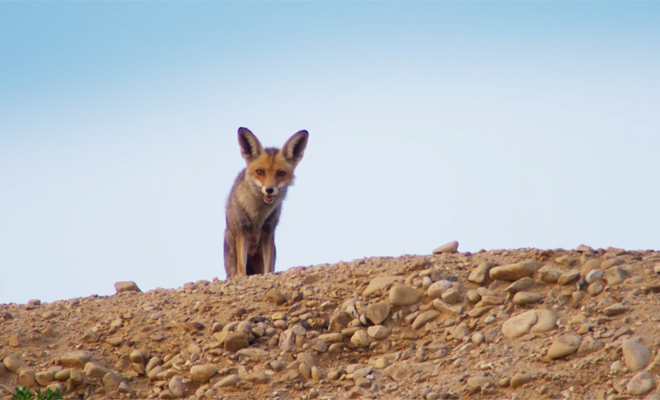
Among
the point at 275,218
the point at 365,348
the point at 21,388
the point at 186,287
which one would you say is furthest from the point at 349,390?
the point at 275,218

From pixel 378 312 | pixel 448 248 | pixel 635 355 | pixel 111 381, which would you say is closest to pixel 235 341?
pixel 111 381

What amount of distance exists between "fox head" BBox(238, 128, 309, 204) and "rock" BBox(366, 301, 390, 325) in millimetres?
4166

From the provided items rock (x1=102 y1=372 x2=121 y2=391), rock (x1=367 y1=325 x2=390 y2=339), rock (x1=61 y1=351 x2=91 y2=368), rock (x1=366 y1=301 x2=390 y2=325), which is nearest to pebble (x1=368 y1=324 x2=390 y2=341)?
rock (x1=367 y1=325 x2=390 y2=339)

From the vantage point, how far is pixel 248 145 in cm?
998

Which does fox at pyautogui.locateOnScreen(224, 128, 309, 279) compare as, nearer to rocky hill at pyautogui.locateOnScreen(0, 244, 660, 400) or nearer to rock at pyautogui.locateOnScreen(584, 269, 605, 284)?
rocky hill at pyautogui.locateOnScreen(0, 244, 660, 400)

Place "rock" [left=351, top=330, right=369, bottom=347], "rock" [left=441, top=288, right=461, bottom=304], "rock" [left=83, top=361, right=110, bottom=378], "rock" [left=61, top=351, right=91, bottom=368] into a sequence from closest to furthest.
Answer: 1. "rock" [left=83, top=361, right=110, bottom=378]
2. "rock" [left=61, top=351, right=91, bottom=368]
3. "rock" [left=351, top=330, right=369, bottom=347]
4. "rock" [left=441, top=288, right=461, bottom=304]

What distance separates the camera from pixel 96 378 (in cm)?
529

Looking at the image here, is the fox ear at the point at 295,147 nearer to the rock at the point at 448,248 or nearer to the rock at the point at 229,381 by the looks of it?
the rock at the point at 448,248

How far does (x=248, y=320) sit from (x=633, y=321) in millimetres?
3294

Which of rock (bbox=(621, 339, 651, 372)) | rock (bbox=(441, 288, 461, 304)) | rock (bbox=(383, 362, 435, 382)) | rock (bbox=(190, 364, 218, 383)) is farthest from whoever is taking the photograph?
rock (bbox=(441, 288, 461, 304))

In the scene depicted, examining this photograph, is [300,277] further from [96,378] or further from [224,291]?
[96,378]

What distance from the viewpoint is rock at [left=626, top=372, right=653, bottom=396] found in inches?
166

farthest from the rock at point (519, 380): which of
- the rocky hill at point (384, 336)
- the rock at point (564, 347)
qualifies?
the rock at point (564, 347)

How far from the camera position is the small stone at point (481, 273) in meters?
6.00
